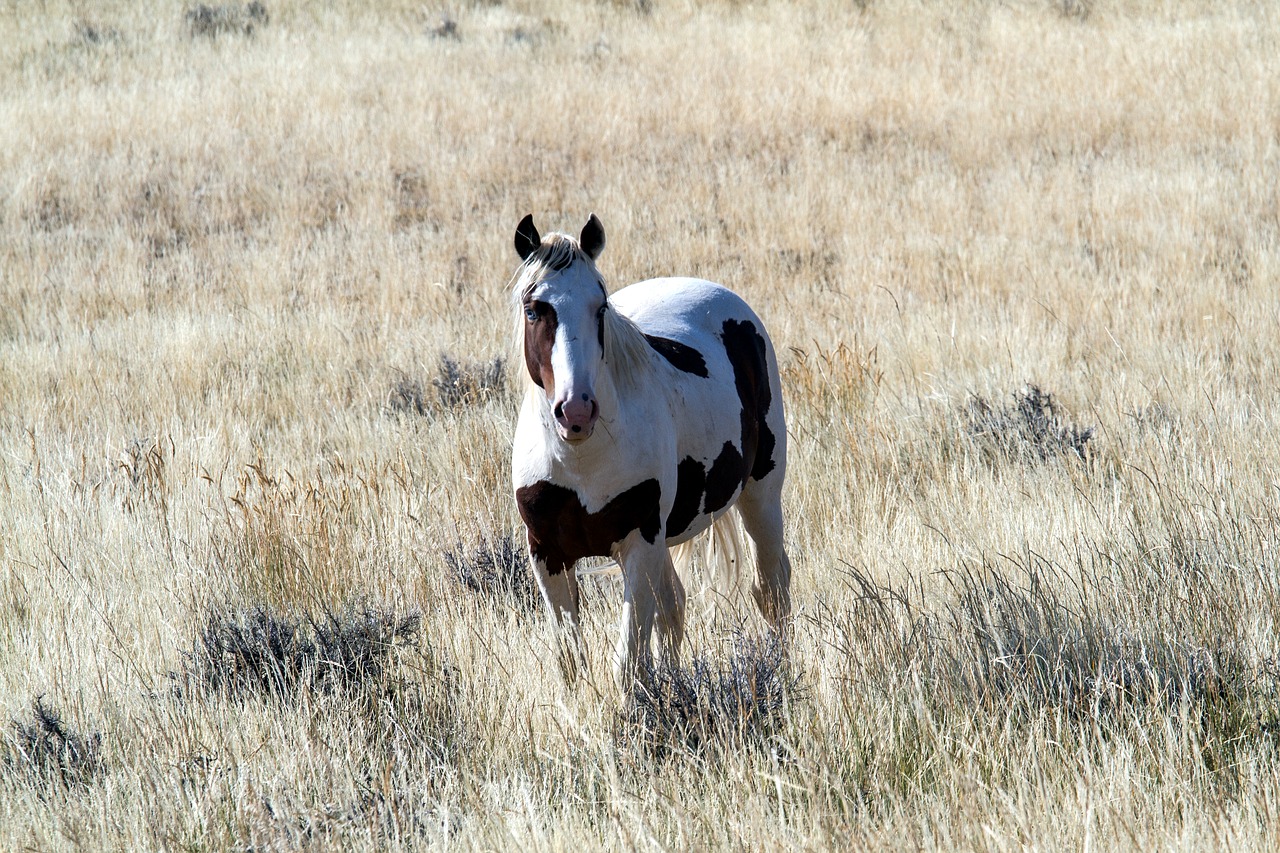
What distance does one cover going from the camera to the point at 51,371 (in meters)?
6.68

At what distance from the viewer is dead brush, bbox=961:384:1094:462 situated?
477 cm

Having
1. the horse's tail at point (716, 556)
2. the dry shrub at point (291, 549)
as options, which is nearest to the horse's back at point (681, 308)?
the horse's tail at point (716, 556)

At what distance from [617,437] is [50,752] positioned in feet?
5.90

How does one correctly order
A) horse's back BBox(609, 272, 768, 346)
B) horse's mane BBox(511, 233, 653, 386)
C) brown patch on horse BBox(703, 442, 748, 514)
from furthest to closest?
horse's back BBox(609, 272, 768, 346) < brown patch on horse BBox(703, 442, 748, 514) < horse's mane BBox(511, 233, 653, 386)

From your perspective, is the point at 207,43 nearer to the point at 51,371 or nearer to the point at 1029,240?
the point at 51,371

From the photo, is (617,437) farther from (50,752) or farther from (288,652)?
(50,752)

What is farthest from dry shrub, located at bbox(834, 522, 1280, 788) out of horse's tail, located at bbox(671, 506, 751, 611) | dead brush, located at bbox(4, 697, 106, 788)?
dead brush, located at bbox(4, 697, 106, 788)

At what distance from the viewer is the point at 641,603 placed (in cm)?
298

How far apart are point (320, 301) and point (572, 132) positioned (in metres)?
4.64

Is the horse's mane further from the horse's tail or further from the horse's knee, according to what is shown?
the horse's knee

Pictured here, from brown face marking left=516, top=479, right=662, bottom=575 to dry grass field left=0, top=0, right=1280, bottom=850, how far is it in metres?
0.40

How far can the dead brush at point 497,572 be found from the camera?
3.81 meters

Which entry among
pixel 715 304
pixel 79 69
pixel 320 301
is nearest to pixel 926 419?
pixel 715 304

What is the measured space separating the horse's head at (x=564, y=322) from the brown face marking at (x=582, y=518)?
1.06 ft
